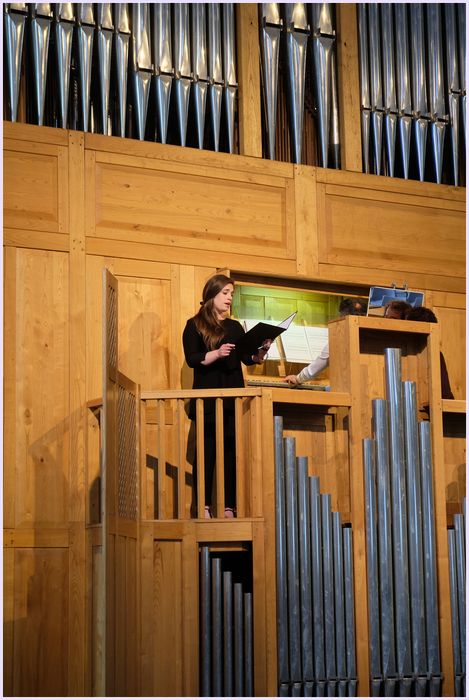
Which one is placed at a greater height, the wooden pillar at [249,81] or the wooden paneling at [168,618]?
the wooden pillar at [249,81]

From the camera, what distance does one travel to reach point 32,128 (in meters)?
7.48

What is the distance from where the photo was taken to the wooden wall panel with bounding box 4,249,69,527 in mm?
6996

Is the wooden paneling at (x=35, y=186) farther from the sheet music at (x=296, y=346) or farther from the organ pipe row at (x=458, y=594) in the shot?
the organ pipe row at (x=458, y=594)

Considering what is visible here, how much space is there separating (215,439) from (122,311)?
54.7 inches

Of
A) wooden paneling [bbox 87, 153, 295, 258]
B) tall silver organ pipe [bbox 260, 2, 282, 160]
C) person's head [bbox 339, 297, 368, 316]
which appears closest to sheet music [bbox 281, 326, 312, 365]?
person's head [bbox 339, 297, 368, 316]

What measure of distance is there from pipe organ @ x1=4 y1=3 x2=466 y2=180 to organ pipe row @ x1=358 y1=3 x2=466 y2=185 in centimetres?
1

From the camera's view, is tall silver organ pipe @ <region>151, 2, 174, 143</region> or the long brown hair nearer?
the long brown hair

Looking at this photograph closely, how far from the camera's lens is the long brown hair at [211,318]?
703 centimetres

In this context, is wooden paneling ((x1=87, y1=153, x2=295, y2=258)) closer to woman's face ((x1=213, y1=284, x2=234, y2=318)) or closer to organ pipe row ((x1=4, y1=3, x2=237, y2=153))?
organ pipe row ((x1=4, y1=3, x2=237, y2=153))

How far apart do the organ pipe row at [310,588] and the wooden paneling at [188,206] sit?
185 cm

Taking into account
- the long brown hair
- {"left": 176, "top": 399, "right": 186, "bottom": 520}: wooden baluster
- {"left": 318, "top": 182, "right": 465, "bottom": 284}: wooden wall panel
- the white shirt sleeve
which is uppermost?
{"left": 318, "top": 182, "right": 465, "bottom": 284}: wooden wall panel

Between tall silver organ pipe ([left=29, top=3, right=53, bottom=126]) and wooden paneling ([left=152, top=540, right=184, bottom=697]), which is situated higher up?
tall silver organ pipe ([left=29, top=3, right=53, bottom=126])

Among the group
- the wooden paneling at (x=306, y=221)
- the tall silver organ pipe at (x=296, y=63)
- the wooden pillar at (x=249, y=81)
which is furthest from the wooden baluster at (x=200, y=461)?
the tall silver organ pipe at (x=296, y=63)

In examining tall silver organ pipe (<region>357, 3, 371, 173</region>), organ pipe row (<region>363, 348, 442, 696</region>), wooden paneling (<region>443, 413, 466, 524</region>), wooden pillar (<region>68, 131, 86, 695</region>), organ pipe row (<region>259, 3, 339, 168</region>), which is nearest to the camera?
organ pipe row (<region>363, 348, 442, 696</region>)
